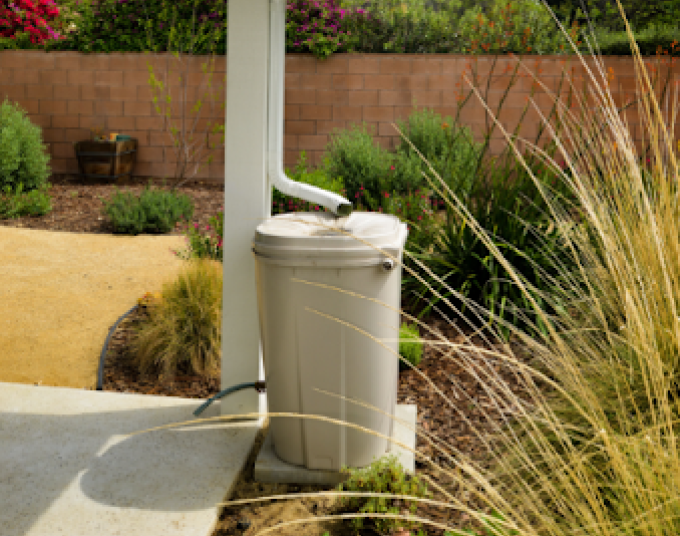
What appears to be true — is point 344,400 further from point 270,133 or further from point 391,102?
point 391,102

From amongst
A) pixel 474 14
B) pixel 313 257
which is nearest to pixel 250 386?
pixel 313 257

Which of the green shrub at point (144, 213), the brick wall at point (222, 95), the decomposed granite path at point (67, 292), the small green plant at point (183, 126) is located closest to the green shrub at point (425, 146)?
the brick wall at point (222, 95)

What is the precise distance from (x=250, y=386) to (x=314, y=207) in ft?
7.34

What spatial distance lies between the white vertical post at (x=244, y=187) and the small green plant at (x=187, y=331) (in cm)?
78

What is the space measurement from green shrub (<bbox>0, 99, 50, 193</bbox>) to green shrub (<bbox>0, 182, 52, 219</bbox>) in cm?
21

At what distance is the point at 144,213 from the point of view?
6.40 m

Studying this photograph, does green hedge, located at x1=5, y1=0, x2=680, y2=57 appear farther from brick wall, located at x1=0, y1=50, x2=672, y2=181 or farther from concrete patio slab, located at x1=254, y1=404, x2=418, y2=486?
concrete patio slab, located at x1=254, y1=404, x2=418, y2=486

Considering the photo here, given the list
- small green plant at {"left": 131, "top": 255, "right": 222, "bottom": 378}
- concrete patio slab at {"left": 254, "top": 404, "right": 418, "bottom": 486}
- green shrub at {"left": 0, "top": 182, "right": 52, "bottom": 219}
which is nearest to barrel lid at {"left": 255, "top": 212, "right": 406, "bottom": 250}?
concrete patio slab at {"left": 254, "top": 404, "right": 418, "bottom": 486}

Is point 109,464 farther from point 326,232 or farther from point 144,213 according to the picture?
point 144,213

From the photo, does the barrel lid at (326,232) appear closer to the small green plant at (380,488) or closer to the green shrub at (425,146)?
the small green plant at (380,488)

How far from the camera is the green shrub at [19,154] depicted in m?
7.16

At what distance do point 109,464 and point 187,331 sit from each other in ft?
3.91

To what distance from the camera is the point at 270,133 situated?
2719mm

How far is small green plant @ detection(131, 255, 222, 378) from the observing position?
11.7ft
